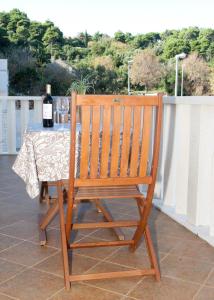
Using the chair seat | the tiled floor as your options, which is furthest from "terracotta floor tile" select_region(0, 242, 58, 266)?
the chair seat

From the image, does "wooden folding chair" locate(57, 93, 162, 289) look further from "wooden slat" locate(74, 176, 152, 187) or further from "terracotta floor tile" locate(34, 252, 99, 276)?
"terracotta floor tile" locate(34, 252, 99, 276)

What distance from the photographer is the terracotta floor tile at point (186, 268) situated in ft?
6.81

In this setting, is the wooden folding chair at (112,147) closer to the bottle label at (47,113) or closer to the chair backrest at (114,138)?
the chair backrest at (114,138)

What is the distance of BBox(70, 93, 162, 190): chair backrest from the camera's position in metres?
1.81

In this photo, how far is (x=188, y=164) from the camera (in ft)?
9.29

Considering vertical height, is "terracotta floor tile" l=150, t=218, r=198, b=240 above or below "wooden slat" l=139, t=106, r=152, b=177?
below

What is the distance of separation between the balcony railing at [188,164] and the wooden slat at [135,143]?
0.75m

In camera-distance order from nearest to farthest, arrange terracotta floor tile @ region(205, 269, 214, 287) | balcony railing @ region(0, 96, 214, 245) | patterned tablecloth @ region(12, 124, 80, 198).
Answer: terracotta floor tile @ region(205, 269, 214, 287) < patterned tablecloth @ region(12, 124, 80, 198) < balcony railing @ region(0, 96, 214, 245)

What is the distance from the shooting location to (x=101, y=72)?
27906 millimetres

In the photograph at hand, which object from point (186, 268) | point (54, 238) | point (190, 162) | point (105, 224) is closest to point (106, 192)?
point (105, 224)

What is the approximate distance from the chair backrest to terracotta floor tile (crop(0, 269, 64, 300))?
533 mm

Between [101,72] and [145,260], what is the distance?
26364 mm

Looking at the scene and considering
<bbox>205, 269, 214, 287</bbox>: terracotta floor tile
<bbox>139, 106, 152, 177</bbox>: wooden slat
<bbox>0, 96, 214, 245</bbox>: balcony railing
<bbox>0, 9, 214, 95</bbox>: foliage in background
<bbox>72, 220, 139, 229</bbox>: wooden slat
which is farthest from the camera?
<bbox>0, 9, 214, 95</bbox>: foliage in background

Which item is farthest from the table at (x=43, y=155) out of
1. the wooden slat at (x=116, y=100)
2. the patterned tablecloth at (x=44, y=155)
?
the wooden slat at (x=116, y=100)
